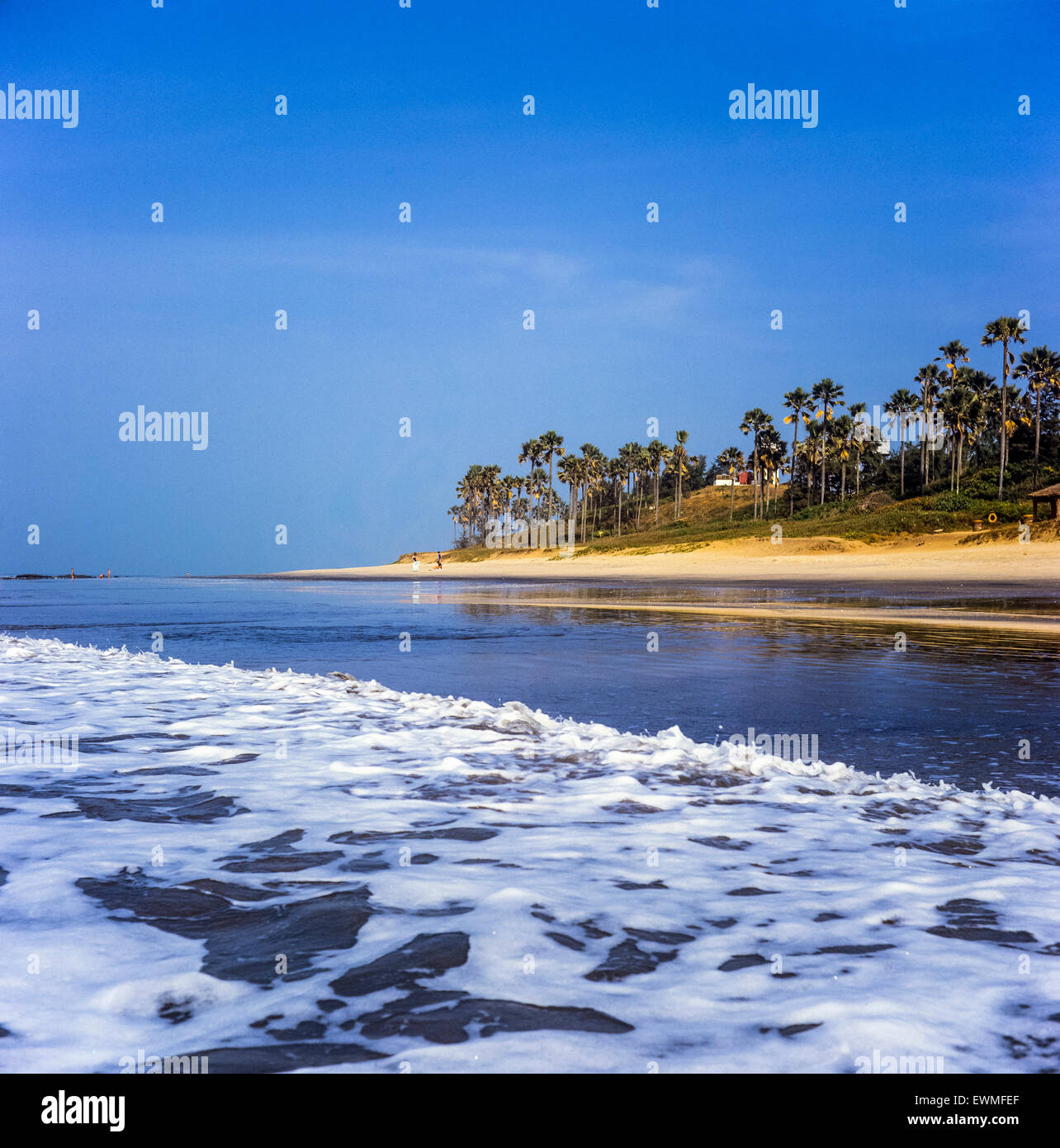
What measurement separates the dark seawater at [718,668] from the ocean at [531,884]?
11cm

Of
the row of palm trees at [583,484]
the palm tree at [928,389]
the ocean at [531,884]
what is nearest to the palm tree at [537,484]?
the row of palm trees at [583,484]

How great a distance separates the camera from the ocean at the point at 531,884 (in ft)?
9.43

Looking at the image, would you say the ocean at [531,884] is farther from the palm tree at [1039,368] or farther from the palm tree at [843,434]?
the palm tree at [843,434]

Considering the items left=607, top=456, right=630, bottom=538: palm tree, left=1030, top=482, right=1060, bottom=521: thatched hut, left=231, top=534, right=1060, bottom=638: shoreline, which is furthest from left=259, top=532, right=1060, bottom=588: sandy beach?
left=607, top=456, right=630, bottom=538: palm tree

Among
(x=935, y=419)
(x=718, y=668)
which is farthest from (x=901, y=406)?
(x=718, y=668)

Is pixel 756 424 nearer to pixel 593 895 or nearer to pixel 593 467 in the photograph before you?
pixel 593 467

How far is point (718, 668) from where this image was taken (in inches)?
525

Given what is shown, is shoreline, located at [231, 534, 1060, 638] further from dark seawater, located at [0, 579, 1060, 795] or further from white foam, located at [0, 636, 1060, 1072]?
white foam, located at [0, 636, 1060, 1072]

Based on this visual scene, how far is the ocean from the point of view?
9.43 ft

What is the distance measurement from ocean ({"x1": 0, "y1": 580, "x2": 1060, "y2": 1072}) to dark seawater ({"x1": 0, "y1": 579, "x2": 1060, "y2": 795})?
0.11 m

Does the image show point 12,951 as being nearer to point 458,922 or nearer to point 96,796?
point 458,922
